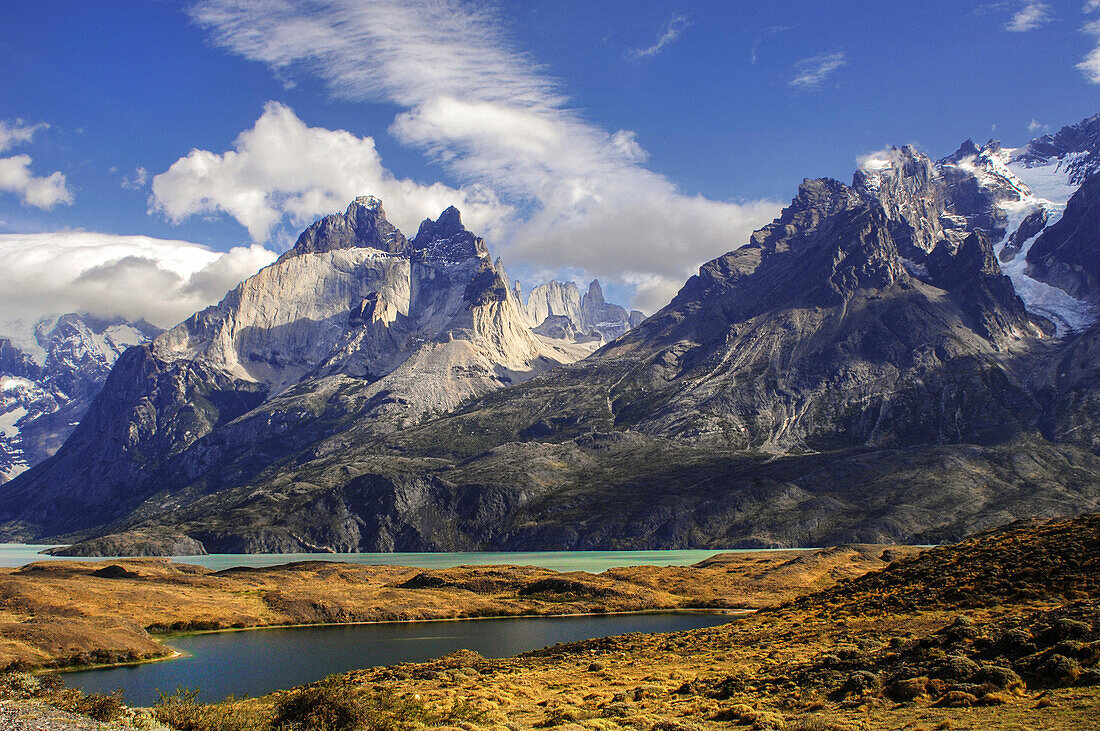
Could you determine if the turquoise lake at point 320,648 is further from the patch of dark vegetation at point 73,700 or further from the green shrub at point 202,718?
the patch of dark vegetation at point 73,700

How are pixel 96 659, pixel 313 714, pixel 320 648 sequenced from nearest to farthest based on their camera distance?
pixel 313 714 → pixel 96 659 → pixel 320 648

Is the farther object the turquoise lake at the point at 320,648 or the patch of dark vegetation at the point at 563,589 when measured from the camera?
the patch of dark vegetation at the point at 563,589

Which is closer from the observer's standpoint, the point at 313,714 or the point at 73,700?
the point at 73,700

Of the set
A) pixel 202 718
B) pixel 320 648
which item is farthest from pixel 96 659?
pixel 202 718

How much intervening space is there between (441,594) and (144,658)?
60262 millimetres

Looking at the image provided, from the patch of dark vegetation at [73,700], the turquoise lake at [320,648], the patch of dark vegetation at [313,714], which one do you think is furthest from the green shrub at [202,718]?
the turquoise lake at [320,648]

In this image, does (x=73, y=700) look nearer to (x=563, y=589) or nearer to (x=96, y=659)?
(x=96, y=659)

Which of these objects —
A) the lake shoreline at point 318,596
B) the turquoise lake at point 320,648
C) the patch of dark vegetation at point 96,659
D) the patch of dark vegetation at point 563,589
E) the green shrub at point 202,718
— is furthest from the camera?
the patch of dark vegetation at point 563,589

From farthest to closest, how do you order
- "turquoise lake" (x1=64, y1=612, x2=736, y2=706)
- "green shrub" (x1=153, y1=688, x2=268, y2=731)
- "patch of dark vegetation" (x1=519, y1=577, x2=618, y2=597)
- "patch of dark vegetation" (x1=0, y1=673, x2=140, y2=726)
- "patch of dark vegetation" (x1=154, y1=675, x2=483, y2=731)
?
"patch of dark vegetation" (x1=519, y1=577, x2=618, y2=597) → "turquoise lake" (x1=64, y1=612, x2=736, y2=706) → "patch of dark vegetation" (x1=154, y1=675, x2=483, y2=731) → "green shrub" (x1=153, y1=688, x2=268, y2=731) → "patch of dark vegetation" (x1=0, y1=673, x2=140, y2=726)

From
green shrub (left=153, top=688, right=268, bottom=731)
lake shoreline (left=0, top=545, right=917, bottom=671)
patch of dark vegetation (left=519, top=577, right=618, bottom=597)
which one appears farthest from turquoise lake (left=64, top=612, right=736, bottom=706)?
green shrub (left=153, top=688, right=268, bottom=731)

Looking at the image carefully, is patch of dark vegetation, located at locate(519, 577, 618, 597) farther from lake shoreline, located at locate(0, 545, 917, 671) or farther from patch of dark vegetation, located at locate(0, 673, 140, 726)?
patch of dark vegetation, located at locate(0, 673, 140, 726)

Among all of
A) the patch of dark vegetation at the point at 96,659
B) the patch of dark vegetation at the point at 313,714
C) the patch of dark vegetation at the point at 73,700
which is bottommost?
the patch of dark vegetation at the point at 96,659

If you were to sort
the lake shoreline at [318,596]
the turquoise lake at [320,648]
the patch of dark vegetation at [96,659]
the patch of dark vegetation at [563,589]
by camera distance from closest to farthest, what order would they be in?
the turquoise lake at [320,648], the patch of dark vegetation at [96,659], the lake shoreline at [318,596], the patch of dark vegetation at [563,589]

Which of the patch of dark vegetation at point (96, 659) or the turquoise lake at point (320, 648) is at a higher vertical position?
the patch of dark vegetation at point (96, 659)
